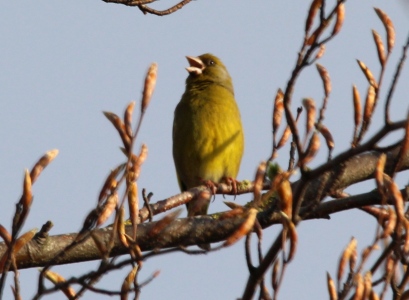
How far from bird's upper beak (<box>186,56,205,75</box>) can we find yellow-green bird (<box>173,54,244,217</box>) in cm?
27

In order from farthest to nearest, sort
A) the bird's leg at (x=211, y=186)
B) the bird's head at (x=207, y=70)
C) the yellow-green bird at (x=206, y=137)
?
the bird's head at (x=207, y=70)
the yellow-green bird at (x=206, y=137)
the bird's leg at (x=211, y=186)

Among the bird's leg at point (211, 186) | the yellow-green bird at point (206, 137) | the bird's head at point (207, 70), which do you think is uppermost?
the bird's head at point (207, 70)

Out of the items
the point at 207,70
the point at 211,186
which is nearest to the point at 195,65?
the point at 207,70

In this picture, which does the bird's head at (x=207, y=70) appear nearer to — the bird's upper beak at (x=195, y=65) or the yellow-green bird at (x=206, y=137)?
the bird's upper beak at (x=195, y=65)

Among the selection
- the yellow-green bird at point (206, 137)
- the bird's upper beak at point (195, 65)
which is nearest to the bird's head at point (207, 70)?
the bird's upper beak at point (195, 65)

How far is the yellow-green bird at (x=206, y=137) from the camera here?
693 cm

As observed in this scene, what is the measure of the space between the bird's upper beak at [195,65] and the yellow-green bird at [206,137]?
0.27 m

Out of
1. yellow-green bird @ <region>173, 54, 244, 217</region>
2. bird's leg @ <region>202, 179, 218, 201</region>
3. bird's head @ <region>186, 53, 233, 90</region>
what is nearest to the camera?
bird's leg @ <region>202, 179, 218, 201</region>

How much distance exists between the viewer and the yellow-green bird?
6934 millimetres

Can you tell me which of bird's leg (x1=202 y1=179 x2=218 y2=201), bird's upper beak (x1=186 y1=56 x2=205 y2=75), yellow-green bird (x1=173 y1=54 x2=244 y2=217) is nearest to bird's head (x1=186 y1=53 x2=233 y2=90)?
bird's upper beak (x1=186 y1=56 x2=205 y2=75)

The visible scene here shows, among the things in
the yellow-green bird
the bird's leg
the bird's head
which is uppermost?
the bird's head

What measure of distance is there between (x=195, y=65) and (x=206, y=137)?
1.16 meters

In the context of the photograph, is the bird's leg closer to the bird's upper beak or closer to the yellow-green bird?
the yellow-green bird

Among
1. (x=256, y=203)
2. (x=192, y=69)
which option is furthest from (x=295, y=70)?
(x=192, y=69)
